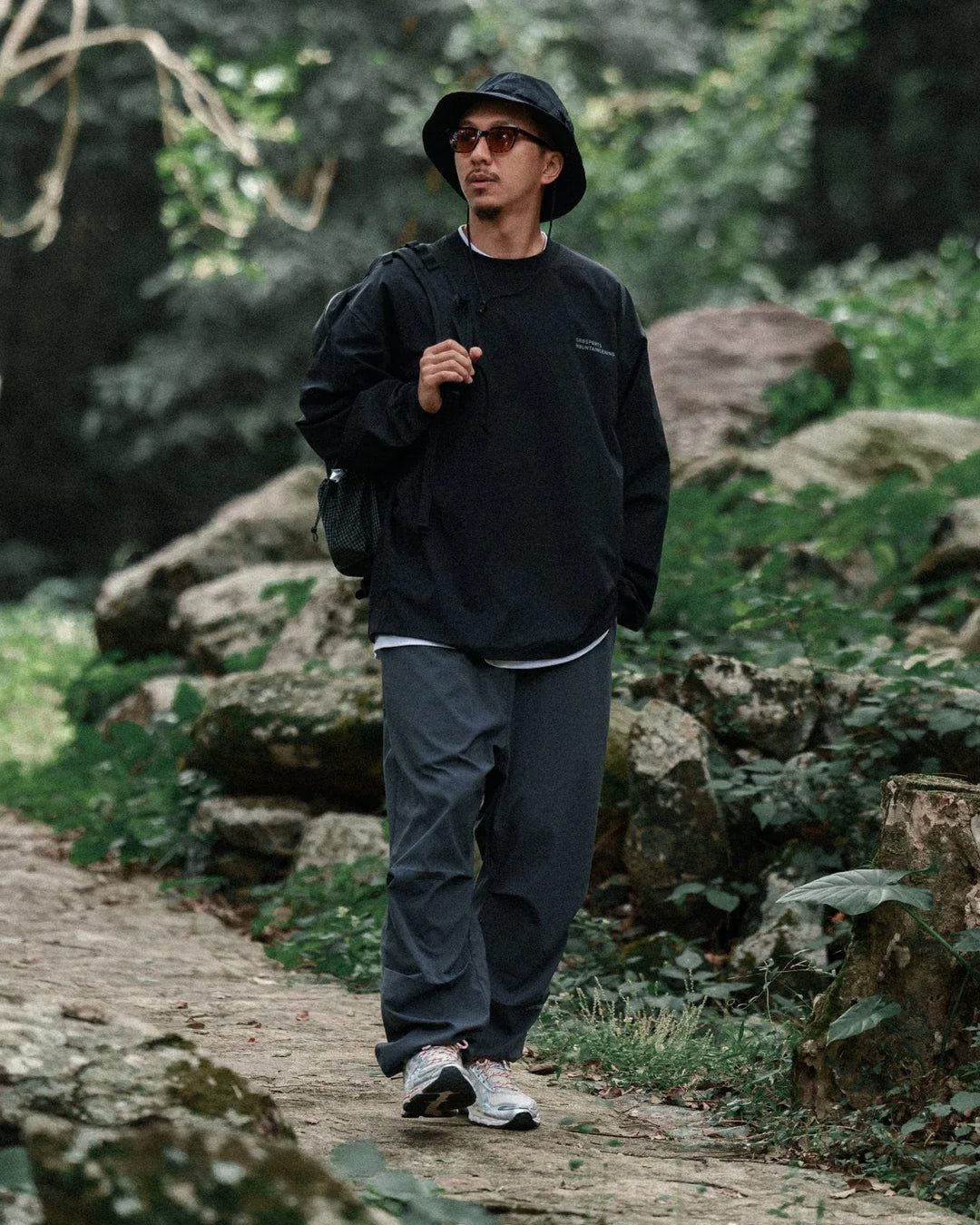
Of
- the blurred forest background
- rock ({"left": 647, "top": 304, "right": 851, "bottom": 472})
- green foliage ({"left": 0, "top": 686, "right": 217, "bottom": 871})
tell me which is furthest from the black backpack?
the blurred forest background

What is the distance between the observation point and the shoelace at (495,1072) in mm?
3279

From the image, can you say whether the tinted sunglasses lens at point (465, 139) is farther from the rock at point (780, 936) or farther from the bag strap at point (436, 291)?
the rock at point (780, 936)

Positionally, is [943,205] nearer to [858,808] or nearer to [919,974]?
[858,808]

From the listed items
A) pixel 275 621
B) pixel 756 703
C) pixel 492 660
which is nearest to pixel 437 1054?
pixel 492 660

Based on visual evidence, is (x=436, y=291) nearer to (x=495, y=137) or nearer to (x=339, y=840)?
(x=495, y=137)

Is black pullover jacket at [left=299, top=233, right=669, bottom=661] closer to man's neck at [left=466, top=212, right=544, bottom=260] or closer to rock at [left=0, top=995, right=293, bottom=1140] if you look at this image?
man's neck at [left=466, top=212, right=544, bottom=260]

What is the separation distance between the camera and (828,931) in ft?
14.8

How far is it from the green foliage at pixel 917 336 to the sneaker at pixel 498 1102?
25.8 feet

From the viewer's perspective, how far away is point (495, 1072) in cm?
332

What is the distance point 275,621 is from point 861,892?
5.95 meters

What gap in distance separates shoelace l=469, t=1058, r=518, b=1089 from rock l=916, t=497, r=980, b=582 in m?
4.66

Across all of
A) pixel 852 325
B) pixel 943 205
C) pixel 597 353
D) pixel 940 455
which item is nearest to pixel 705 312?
pixel 852 325

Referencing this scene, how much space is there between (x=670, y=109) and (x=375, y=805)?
1186cm

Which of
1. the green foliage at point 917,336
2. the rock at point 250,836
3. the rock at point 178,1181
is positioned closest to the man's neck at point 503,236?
the rock at point 178,1181
